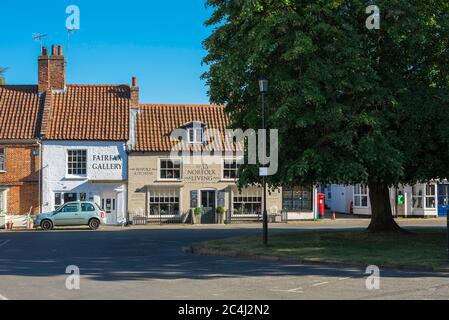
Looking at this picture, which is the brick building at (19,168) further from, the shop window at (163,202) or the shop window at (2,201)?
the shop window at (163,202)

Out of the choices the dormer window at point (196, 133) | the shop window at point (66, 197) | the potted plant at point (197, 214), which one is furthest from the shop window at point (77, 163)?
the potted plant at point (197, 214)

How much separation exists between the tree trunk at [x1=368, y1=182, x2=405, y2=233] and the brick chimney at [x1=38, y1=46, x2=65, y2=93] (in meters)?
24.7

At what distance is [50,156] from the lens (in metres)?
39.2

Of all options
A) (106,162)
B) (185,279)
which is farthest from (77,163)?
(185,279)

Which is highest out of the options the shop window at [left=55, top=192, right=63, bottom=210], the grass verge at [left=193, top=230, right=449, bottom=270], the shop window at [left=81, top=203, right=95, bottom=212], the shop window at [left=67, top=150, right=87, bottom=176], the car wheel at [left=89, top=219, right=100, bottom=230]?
the shop window at [left=67, top=150, right=87, bottom=176]

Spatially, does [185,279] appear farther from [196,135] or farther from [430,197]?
[430,197]

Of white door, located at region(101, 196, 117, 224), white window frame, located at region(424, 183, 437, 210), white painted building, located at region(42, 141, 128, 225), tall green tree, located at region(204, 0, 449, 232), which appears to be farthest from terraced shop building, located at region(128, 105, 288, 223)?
tall green tree, located at region(204, 0, 449, 232)

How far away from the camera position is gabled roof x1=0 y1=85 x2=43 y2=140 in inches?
1544

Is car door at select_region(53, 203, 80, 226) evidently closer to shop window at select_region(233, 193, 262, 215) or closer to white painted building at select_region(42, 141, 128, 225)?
white painted building at select_region(42, 141, 128, 225)

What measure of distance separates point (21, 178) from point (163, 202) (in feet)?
30.4

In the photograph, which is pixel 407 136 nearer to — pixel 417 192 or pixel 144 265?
pixel 144 265
